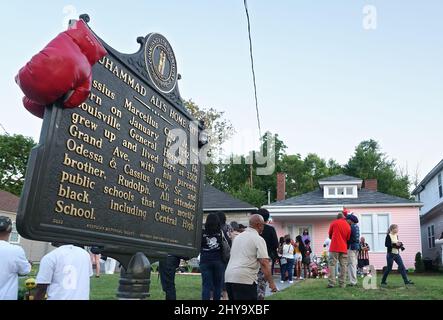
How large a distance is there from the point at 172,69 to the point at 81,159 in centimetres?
173

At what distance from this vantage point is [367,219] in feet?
83.6

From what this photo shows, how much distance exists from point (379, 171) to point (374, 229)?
23651 mm

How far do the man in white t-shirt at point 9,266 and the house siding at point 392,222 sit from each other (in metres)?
21.5

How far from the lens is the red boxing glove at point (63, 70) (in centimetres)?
251

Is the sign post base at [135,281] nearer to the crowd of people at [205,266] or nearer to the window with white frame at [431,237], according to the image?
the crowd of people at [205,266]

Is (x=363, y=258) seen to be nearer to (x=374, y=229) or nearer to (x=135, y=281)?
(x=374, y=229)

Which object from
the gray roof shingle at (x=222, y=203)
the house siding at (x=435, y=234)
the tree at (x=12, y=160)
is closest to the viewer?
the gray roof shingle at (x=222, y=203)

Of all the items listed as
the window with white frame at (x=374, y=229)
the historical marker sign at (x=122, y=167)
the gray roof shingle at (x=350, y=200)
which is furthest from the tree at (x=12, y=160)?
the historical marker sign at (x=122, y=167)

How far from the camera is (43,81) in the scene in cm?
251

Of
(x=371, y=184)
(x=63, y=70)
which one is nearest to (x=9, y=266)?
(x=63, y=70)

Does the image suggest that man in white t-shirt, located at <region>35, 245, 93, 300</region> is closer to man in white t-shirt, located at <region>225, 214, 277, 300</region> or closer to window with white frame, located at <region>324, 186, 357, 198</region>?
man in white t-shirt, located at <region>225, 214, 277, 300</region>

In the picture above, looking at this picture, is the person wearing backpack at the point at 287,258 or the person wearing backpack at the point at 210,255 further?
the person wearing backpack at the point at 287,258

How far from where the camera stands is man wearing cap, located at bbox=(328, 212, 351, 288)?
35.2ft

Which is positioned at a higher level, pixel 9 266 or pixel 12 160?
pixel 12 160
